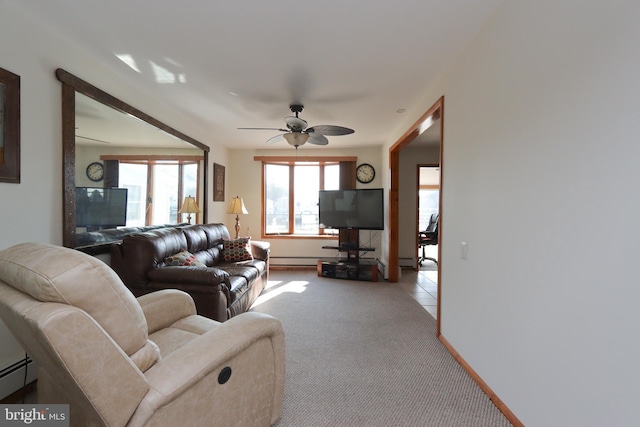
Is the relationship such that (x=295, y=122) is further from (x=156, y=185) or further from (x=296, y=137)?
(x=156, y=185)

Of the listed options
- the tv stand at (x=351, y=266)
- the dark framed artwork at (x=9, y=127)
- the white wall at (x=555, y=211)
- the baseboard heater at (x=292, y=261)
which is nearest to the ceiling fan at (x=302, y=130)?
the white wall at (x=555, y=211)

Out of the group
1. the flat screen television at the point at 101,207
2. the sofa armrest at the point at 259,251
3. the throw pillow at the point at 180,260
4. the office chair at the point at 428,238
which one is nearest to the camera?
the flat screen television at the point at 101,207

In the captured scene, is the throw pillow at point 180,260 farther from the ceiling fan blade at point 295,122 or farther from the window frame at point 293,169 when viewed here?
the window frame at point 293,169

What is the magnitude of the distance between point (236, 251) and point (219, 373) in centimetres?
299

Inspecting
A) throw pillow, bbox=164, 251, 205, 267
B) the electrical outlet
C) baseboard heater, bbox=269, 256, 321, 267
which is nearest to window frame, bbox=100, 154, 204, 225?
throw pillow, bbox=164, 251, 205, 267

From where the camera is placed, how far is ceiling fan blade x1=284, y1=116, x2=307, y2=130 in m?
3.09

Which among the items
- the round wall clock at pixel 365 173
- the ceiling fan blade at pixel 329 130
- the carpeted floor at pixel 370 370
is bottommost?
the carpeted floor at pixel 370 370

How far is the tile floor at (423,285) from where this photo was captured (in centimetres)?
367

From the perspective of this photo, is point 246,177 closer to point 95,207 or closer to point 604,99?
point 95,207

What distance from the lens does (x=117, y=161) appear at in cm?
272

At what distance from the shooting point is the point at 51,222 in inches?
79.5

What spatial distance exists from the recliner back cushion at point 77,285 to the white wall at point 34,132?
1.10 m

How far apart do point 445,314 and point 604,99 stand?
6.53 feet

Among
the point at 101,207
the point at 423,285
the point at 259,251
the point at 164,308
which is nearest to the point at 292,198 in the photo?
the point at 259,251
